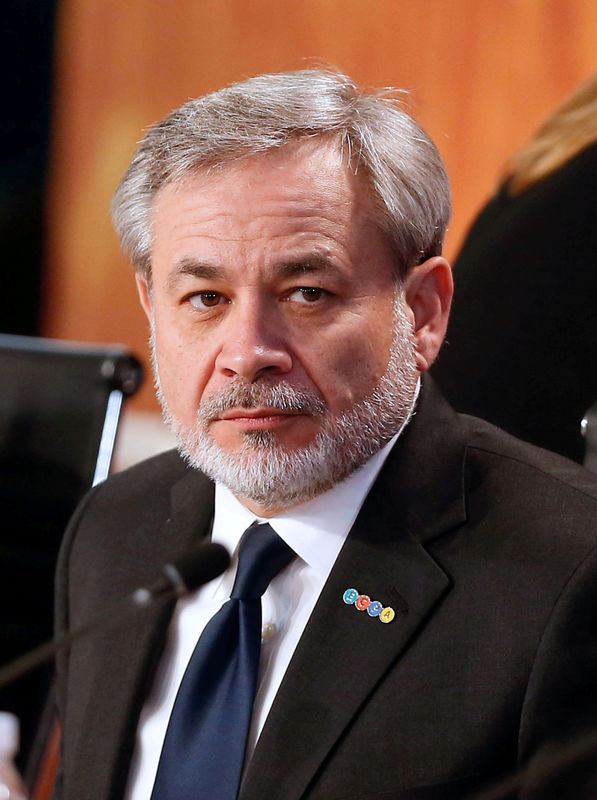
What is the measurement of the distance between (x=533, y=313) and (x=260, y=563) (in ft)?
2.42

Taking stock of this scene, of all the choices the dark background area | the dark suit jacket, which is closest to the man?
the dark suit jacket

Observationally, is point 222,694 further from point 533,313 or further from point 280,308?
point 533,313

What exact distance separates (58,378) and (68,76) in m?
1.04

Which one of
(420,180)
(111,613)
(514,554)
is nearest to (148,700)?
(111,613)

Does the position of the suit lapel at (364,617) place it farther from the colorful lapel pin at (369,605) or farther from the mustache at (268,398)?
the mustache at (268,398)

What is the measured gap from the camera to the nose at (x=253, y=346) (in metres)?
1.39

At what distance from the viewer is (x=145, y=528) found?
5.76 feet

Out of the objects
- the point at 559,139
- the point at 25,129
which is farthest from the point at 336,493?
the point at 25,129

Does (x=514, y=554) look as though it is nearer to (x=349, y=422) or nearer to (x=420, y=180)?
(x=349, y=422)

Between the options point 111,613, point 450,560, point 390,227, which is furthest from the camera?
point 390,227

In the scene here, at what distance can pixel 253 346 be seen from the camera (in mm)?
1391

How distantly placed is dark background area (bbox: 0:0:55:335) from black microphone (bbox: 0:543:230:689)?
5.70ft

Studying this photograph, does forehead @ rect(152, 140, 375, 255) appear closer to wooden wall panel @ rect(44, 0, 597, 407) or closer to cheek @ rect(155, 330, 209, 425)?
cheek @ rect(155, 330, 209, 425)

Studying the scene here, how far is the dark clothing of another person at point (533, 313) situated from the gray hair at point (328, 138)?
1.02 ft
